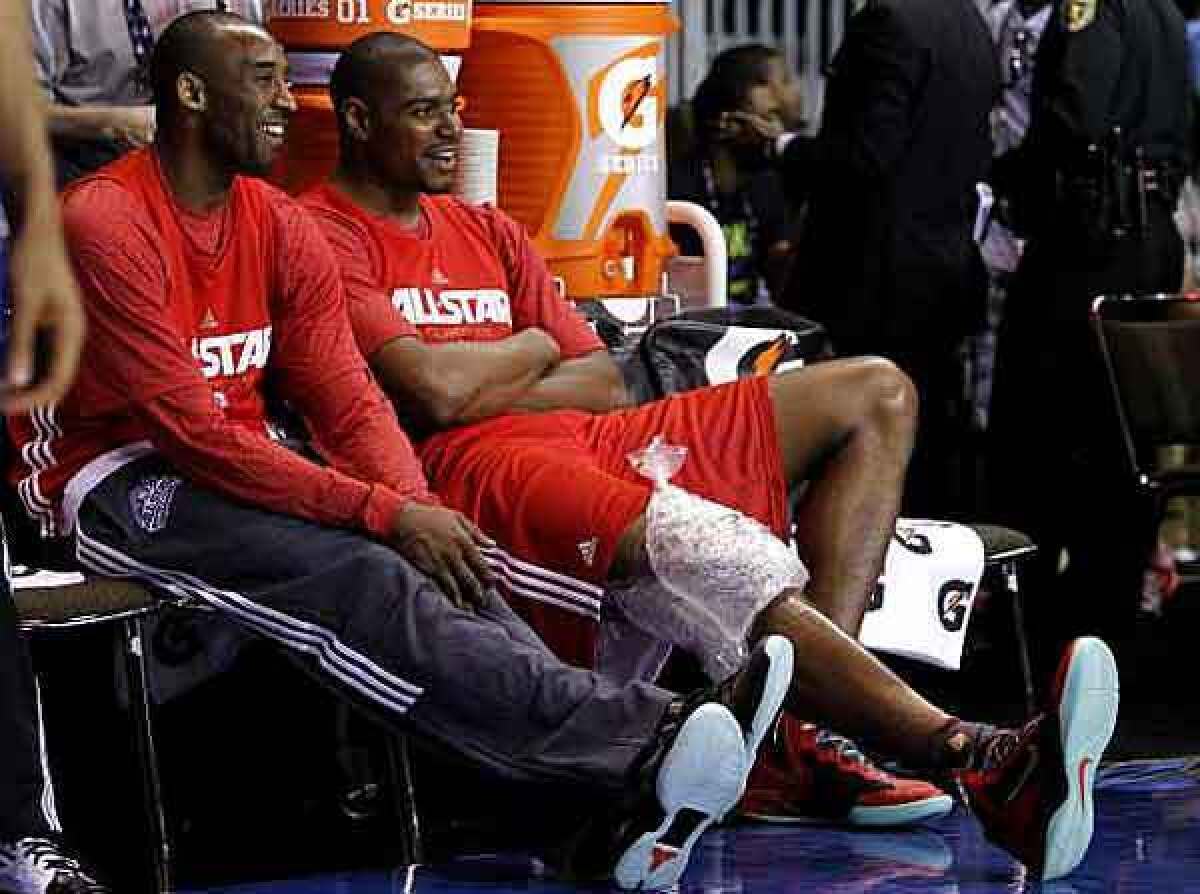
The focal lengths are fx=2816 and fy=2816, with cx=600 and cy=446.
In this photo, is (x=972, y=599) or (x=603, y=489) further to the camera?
(x=972, y=599)

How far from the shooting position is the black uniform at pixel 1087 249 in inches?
261

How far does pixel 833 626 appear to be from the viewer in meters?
4.21

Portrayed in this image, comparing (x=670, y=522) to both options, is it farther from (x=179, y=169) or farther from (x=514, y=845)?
(x=179, y=169)

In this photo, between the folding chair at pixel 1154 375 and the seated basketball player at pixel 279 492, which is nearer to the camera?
the seated basketball player at pixel 279 492

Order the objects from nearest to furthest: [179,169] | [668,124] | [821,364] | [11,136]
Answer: [11,136]
[179,169]
[821,364]
[668,124]

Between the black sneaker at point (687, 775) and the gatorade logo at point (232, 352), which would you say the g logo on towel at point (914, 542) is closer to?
the black sneaker at point (687, 775)

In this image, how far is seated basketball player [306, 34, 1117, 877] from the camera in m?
4.09

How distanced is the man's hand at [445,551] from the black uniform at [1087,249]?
2793 millimetres

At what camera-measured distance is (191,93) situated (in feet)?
14.4

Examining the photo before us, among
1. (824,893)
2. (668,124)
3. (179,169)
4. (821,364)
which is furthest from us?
(668,124)

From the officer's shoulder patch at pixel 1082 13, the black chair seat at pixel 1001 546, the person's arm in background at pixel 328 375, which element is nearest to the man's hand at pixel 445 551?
the person's arm in background at pixel 328 375

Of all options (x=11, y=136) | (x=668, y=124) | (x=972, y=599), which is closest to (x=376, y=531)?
(x=972, y=599)

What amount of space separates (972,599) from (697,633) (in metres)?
0.89

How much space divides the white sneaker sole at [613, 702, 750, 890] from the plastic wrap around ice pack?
368mm
